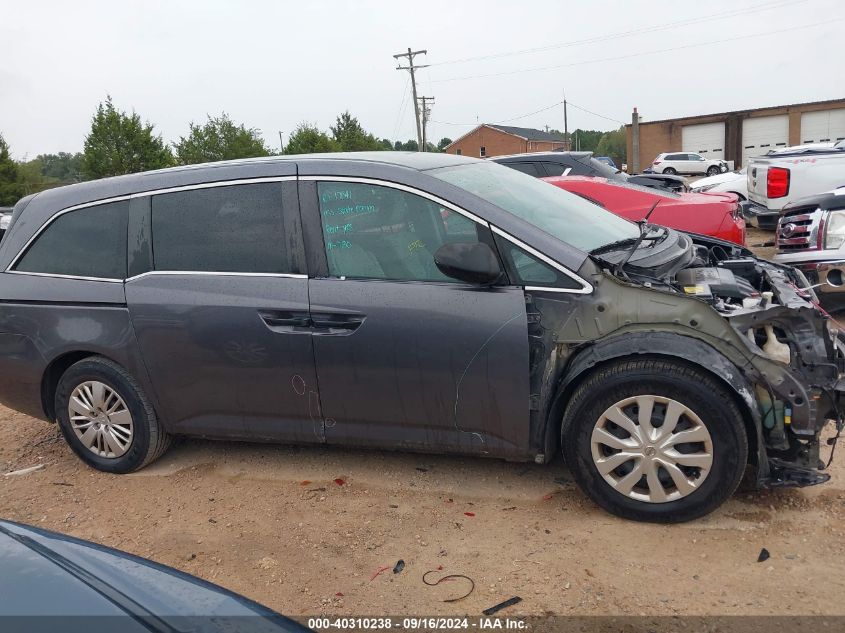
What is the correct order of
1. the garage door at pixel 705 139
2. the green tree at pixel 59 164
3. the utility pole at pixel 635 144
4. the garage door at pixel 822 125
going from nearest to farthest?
the utility pole at pixel 635 144
the garage door at pixel 822 125
the garage door at pixel 705 139
the green tree at pixel 59 164

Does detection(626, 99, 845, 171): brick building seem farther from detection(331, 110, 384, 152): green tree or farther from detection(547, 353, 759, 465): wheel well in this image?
detection(547, 353, 759, 465): wheel well

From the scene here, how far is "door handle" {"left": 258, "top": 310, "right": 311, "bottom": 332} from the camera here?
3.58 metres

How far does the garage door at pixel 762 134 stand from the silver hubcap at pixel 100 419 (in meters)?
50.9

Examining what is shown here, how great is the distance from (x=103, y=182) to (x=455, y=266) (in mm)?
2342

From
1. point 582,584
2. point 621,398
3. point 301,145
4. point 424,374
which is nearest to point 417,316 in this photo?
point 424,374

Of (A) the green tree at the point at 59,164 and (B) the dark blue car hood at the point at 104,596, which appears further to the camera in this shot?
(A) the green tree at the point at 59,164

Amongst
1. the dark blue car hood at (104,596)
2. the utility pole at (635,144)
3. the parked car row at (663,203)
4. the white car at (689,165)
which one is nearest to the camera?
the dark blue car hood at (104,596)

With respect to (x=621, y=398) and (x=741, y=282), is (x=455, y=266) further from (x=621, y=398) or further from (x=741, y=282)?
(x=741, y=282)

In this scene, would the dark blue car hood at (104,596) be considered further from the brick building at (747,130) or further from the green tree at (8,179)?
the brick building at (747,130)

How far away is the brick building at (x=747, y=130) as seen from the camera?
1863 inches

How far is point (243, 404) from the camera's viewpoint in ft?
12.6

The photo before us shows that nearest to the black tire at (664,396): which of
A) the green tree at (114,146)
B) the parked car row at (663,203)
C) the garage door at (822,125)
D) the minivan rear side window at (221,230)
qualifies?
the minivan rear side window at (221,230)

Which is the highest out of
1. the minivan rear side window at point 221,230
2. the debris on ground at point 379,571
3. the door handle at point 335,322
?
the minivan rear side window at point 221,230

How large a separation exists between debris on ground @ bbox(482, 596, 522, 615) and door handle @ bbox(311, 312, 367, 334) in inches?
56.9
